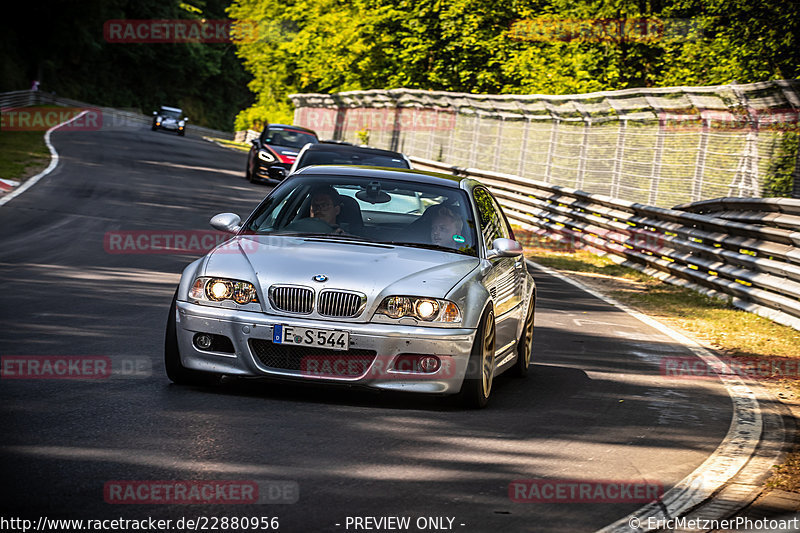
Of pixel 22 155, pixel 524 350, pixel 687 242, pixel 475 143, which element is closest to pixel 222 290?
pixel 524 350

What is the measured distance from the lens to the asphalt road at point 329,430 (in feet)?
16.7

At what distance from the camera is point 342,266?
23.8 feet

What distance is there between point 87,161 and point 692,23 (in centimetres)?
1700

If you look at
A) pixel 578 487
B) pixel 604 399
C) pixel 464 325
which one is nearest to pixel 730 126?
pixel 604 399

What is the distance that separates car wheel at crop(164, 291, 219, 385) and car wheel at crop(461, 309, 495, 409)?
154cm

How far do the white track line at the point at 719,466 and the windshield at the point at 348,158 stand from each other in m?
6.15

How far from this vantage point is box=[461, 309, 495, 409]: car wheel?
7.25 metres

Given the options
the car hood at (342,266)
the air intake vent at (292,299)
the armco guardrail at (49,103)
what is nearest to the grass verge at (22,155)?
the car hood at (342,266)

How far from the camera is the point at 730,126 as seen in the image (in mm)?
18766

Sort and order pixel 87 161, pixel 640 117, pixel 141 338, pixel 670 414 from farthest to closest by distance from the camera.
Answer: pixel 87 161 < pixel 640 117 < pixel 141 338 < pixel 670 414

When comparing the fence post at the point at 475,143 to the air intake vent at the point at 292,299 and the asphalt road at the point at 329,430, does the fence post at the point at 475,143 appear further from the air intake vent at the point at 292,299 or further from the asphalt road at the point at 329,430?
the air intake vent at the point at 292,299

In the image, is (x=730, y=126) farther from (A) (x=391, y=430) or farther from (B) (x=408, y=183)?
(A) (x=391, y=430)

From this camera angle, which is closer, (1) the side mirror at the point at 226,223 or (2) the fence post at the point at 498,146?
(1) the side mirror at the point at 226,223

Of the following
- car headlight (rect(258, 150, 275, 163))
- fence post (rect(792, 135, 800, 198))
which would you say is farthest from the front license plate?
car headlight (rect(258, 150, 275, 163))
